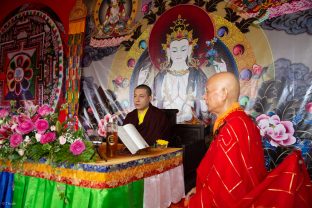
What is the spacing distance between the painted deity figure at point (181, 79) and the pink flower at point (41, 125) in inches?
84.3

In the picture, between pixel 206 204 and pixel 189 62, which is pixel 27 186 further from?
pixel 189 62

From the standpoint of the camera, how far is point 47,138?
5.29 ft

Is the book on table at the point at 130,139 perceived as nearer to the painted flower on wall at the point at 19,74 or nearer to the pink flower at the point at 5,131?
the pink flower at the point at 5,131

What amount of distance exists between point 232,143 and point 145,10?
3.04m

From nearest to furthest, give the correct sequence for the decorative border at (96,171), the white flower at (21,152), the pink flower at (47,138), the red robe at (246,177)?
the red robe at (246,177)
the decorative border at (96,171)
the pink flower at (47,138)
the white flower at (21,152)

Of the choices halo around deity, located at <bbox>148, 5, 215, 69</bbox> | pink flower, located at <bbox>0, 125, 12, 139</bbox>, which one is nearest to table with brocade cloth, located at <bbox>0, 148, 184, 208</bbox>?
pink flower, located at <bbox>0, 125, 12, 139</bbox>

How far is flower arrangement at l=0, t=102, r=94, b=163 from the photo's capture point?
1.59 metres

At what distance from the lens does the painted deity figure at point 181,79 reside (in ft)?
11.5

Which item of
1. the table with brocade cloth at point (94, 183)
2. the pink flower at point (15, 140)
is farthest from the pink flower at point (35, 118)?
the table with brocade cloth at point (94, 183)

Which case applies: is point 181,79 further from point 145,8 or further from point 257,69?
point 145,8

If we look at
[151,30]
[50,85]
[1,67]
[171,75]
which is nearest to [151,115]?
[171,75]

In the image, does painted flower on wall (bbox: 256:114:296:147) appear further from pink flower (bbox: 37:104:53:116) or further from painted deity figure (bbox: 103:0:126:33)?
painted deity figure (bbox: 103:0:126:33)

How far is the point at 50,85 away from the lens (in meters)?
4.88

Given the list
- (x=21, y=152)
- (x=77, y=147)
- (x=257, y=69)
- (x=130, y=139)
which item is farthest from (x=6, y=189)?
(x=257, y=69)
